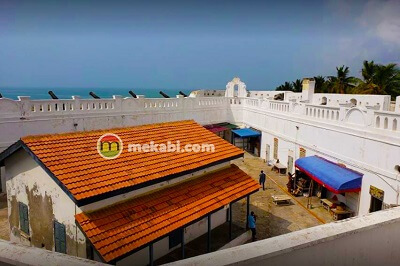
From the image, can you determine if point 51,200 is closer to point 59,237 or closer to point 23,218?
point 59,237

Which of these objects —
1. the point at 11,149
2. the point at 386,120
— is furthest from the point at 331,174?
the point at 11,149

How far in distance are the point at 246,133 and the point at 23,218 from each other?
20.2 m

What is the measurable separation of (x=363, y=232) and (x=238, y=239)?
29.6 feet

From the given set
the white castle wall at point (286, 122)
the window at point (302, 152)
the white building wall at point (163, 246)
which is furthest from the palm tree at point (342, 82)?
the white building wall at point (163, 246)

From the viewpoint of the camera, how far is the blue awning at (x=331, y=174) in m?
13.7

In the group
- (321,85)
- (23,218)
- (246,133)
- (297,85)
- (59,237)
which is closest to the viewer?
(59,237)

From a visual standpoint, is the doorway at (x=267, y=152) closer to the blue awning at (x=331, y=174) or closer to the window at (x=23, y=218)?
the blue awning at (x=331, y=174)

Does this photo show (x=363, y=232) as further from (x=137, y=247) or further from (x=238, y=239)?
(x=238, y=239)

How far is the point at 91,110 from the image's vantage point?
1962cm

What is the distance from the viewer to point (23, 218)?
10.0 meters

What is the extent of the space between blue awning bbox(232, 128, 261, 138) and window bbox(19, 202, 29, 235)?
19.4 m

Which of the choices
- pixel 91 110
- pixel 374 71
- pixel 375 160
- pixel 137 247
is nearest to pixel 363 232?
pixel 137 247

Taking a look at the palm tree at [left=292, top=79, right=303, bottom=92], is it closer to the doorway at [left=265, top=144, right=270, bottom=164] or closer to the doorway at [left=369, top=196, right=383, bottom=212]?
the doorway at [left=265, top=144, right=270, bottom=164]

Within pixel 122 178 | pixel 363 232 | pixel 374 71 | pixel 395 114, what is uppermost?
pixel 374 71
